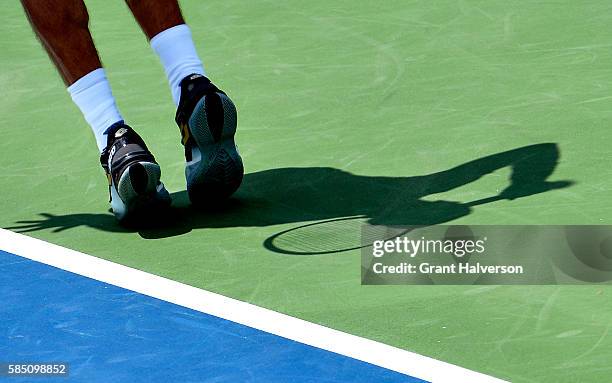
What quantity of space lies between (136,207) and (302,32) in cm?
312

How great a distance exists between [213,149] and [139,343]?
1402 mm

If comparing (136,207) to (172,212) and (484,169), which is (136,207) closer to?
(172,212)

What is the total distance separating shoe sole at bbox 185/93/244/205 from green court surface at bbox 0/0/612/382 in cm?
16

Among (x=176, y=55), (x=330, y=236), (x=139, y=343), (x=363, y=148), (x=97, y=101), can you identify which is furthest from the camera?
(x=363, y=148)

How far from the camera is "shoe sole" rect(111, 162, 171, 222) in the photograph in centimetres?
583

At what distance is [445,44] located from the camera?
8242 millimetres

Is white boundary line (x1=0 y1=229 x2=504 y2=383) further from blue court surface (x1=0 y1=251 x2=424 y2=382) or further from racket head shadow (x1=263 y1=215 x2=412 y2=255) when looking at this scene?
racket head shadow (x1=263 y1=215 x2=412 y2=255)

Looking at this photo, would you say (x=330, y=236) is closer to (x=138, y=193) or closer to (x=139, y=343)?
(x=138, y=193)

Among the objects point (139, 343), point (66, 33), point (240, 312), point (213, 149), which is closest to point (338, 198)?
point (213, 149)

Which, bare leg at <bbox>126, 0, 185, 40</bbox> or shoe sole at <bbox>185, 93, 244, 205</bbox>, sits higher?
bare leg at <bbox>126, 0, 185, 40</bbox>

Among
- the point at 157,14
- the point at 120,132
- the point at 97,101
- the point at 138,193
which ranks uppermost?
the point at 157,14

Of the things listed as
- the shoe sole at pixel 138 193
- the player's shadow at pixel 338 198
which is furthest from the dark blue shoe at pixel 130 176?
the player's shadow at pixel 338 198

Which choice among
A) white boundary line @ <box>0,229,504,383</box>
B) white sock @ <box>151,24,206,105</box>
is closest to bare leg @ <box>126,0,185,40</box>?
white sock @ <box>151,24,206,105</box>

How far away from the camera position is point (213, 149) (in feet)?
19.7
